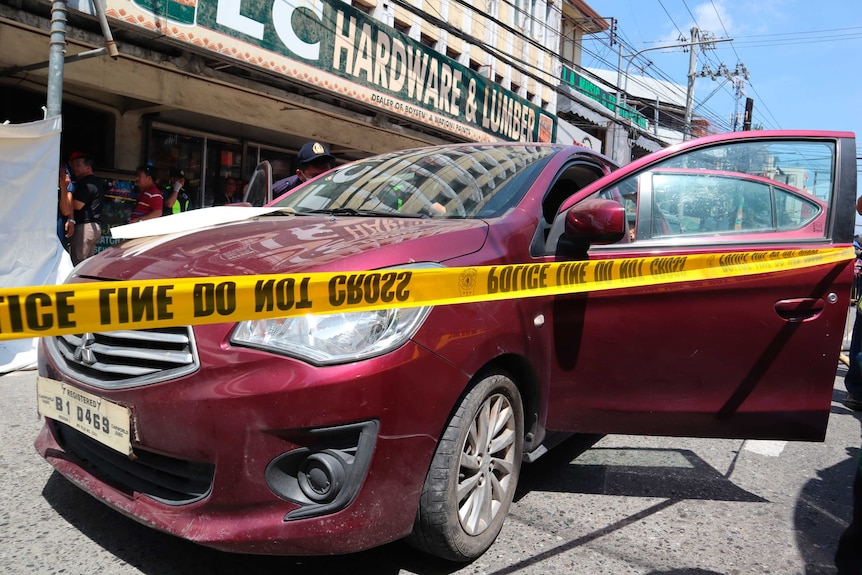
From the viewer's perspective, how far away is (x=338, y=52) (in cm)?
936

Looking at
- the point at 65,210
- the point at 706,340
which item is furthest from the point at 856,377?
the point at 65,210

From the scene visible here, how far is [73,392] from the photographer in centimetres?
212

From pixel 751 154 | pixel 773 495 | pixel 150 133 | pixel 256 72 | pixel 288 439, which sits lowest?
pixel 773 495

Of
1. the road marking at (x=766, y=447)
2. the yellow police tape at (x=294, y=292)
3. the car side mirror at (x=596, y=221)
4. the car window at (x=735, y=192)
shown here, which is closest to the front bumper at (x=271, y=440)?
the yellow police tape at (x=294, y=292)

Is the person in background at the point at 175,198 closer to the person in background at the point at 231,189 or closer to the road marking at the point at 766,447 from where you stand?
the person in background at the point at 231,189

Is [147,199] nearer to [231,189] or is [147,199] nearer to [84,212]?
[84,212]

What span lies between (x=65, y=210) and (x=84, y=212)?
0.93 ft

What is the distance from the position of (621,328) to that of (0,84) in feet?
29.8

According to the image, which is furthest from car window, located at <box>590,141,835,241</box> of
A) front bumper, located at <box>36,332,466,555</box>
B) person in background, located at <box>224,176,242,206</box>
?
person in background, located at <box>224,176,242,206</box>

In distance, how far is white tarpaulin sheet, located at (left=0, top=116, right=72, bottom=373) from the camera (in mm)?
4992

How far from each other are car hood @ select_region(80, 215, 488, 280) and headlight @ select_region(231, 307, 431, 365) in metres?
0.17

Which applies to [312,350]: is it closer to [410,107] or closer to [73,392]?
[73,392]

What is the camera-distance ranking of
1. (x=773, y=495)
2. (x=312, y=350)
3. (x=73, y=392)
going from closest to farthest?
(x=312, y=350) < (x=73, y=392) < (x=773, y=495)

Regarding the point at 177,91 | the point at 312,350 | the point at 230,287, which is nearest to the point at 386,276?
the point at 312,350
